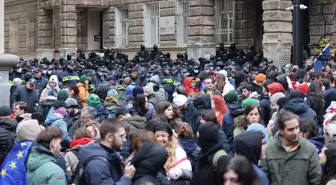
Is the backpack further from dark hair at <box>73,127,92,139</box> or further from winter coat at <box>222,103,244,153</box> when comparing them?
winter coat at <box>222,103,244,153</box>

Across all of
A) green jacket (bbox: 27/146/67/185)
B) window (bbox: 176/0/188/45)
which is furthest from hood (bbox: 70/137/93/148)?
window (bbox: 176/0/188/45)

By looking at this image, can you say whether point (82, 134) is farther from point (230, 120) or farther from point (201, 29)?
point (201, 29)

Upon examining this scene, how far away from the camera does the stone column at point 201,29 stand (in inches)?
1098

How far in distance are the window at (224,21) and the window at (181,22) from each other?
1.69 m

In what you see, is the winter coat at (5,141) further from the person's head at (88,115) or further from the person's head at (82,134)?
the person's head at (88,115)

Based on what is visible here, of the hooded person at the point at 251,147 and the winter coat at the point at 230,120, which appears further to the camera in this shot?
the winter coat at the point at 230,120

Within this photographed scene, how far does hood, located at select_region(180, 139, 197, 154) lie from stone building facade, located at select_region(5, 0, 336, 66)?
16.8 meters

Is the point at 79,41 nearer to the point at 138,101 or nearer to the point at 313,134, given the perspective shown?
the point at 138,101

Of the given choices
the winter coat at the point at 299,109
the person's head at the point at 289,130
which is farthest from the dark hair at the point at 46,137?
the winter coat at the point at 299,109

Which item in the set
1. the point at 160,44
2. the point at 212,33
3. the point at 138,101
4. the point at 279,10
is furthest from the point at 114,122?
the point at 160,44

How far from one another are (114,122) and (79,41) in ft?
107

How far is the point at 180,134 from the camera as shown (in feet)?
25.3

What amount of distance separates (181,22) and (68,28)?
289 inches

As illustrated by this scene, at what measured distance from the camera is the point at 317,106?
10625 millimetres
